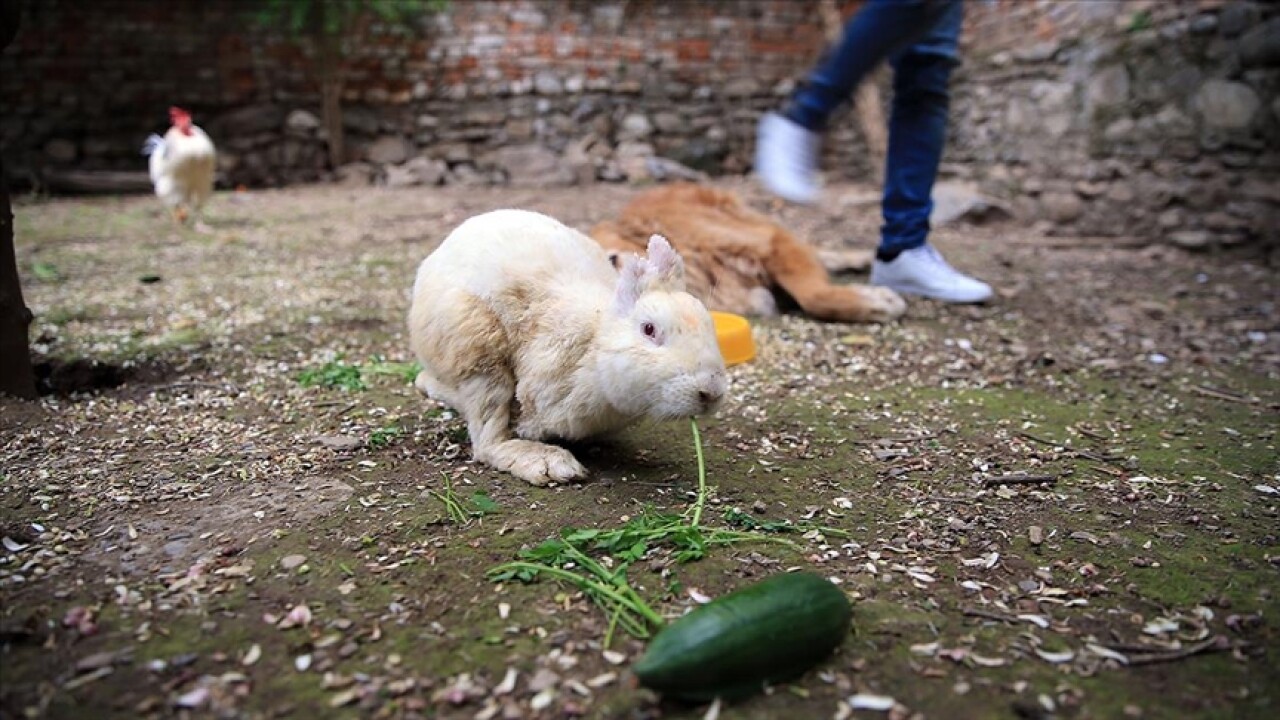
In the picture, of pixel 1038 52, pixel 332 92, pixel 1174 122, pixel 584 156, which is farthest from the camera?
pixel 332 92

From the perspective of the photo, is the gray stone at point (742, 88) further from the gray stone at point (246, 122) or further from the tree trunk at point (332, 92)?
the gray stone at point (246, 122)

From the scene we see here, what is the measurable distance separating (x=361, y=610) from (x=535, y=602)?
1.08ft

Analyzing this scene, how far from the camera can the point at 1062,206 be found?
268 inches

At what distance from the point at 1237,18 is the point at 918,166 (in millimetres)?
2954

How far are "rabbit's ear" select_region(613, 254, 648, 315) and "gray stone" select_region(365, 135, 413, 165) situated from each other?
913cm

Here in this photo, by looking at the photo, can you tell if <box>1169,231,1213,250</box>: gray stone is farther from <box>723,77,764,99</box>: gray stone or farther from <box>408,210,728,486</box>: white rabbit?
<box>723,77,764,99</box>: gray stone

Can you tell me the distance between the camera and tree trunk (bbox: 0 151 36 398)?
264 centimetres

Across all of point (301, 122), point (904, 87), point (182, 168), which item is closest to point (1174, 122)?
point (904, 87)

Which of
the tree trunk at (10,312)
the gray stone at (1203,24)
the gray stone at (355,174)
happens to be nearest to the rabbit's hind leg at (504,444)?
the tree trunk at (10,312)

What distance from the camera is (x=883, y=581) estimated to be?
5.96 ft

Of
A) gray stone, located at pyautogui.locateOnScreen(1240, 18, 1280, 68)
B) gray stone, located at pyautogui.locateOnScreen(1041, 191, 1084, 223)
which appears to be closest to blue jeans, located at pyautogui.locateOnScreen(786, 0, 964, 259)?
gray stone, located at pyautogui.locateOnScreen(1240, 18, 1280, 68)

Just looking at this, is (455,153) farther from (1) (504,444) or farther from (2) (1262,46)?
(1) (504,444)

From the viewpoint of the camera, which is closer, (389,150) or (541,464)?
(541,464)

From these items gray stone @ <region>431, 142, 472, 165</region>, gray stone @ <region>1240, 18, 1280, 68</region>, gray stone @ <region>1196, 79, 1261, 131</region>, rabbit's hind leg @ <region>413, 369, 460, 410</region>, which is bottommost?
rabbit's hind leg @ <region>413, 369, 460, 410</region>
